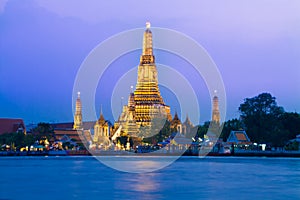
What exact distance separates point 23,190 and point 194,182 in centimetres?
889

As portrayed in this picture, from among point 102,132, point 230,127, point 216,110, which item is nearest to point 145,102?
point 102,132

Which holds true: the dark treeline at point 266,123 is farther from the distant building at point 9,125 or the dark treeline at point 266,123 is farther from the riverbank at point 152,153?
the distant building at point 9,125

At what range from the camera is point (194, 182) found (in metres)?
30.8

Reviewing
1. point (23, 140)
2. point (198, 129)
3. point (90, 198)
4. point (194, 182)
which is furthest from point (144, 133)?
point (90, 198)

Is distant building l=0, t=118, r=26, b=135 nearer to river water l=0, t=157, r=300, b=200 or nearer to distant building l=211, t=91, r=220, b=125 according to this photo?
distant building l=211, t=91, r=220, b=125

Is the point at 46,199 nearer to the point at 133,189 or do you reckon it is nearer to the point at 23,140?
the point at 133,189

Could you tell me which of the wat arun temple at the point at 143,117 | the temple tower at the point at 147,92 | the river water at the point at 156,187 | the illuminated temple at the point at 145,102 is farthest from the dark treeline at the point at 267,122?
the river water at the point at 156,187

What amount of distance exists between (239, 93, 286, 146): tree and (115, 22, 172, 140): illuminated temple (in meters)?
17.7

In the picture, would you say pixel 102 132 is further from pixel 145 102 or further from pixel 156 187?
pixel 156 187

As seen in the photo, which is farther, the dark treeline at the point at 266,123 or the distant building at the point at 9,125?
the distant building at the point at 9,125

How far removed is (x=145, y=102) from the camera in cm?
10106

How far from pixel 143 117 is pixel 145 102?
9.71 ft

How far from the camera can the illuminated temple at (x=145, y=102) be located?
98.1 meters

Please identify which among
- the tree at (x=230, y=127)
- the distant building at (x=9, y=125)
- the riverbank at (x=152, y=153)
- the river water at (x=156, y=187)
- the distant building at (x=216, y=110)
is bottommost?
the river water at (x=156, y=187)
